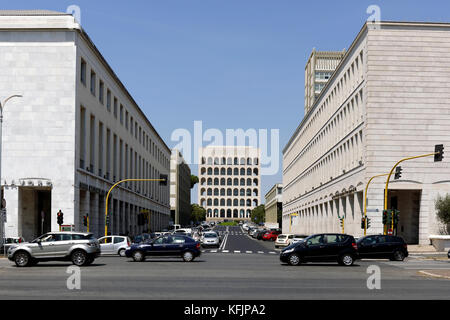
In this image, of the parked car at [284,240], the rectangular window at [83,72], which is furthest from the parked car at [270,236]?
the rectangular window at [83,72]

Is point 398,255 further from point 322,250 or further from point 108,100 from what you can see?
point 108,100

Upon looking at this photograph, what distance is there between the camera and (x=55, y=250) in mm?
28234

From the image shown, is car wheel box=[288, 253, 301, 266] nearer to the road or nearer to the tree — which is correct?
the road

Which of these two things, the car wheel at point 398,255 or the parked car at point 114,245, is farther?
the parked car at point 114,245

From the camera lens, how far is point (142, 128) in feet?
305

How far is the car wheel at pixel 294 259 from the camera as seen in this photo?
29.4 metres

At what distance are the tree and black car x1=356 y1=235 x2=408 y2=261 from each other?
20.0m

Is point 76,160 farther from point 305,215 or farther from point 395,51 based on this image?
point 305,215

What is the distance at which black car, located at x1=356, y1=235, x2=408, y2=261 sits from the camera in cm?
3569

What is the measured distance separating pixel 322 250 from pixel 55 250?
40.6 feet

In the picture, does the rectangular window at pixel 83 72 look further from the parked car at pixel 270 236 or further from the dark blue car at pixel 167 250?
the parked car at pixel 270 236

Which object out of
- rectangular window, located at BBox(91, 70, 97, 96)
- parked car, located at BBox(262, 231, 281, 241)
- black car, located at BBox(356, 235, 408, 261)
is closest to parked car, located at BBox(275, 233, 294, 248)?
black car, located at BBox(356, 235, 408, 261)

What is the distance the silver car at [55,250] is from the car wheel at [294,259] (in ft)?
30.4
